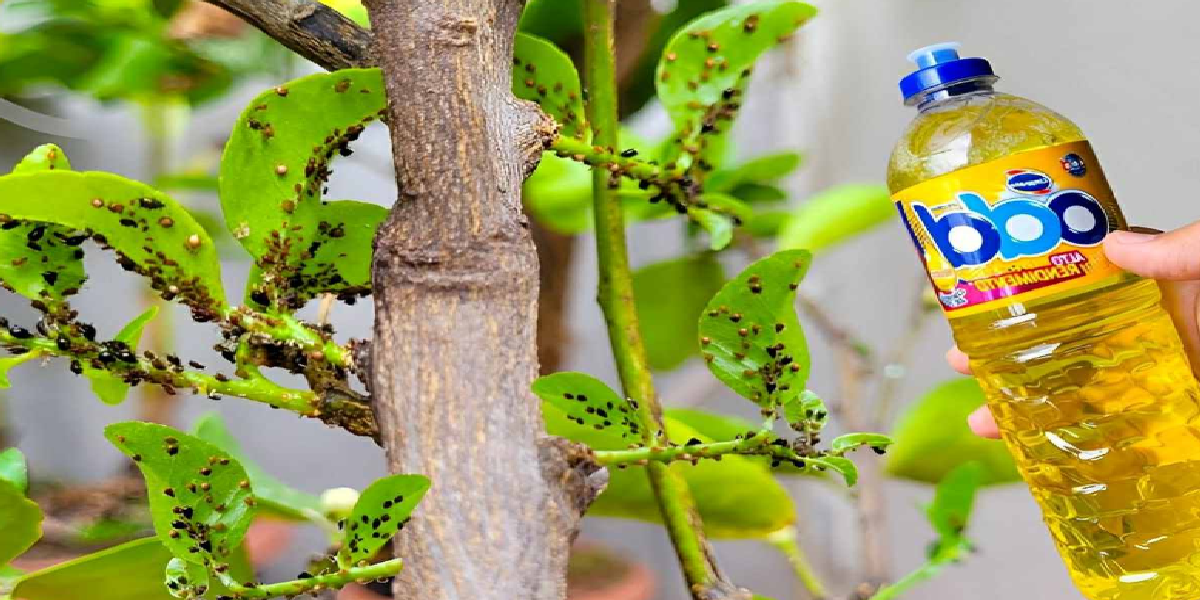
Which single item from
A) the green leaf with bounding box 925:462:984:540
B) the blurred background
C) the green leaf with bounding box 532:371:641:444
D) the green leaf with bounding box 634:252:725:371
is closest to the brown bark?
the blurred background

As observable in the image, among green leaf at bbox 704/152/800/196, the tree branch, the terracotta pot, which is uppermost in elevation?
green leaf at bbox 704/152/800/196

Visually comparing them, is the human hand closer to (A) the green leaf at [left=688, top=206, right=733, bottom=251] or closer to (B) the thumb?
(B) the thumb

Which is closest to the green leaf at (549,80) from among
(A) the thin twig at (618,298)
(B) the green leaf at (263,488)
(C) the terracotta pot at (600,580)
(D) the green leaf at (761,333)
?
(A) the thin twig at (618,298)

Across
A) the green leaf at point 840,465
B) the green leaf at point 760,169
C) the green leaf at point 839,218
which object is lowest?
the green leaf at point 840,465

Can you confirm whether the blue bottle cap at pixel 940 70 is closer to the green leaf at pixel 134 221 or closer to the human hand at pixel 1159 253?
the human hand at pixel 1159 253

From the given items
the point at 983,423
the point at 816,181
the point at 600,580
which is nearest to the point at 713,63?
the point at 983,423
